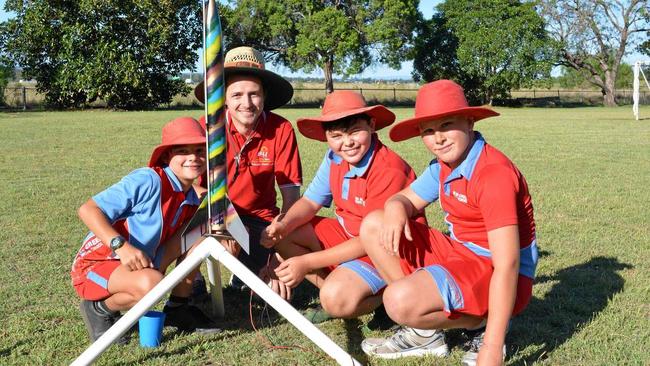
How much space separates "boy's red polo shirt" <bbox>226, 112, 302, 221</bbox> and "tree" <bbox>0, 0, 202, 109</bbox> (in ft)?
113

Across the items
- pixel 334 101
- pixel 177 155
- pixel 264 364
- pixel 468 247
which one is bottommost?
pixel 264 364

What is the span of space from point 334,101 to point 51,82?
37.6 metres

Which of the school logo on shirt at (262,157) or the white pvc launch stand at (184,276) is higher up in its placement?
the school logo on shirt at (262,157)

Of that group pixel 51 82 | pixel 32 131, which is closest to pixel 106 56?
pixel 51 82

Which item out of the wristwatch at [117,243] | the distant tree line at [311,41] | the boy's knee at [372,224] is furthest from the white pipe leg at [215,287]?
the distant tree line at [311,41]

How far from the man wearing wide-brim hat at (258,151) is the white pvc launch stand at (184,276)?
1.76m

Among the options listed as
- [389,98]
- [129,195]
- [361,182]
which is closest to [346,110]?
[361,182]

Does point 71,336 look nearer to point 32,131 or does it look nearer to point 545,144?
point 545,144

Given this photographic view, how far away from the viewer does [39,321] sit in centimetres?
427

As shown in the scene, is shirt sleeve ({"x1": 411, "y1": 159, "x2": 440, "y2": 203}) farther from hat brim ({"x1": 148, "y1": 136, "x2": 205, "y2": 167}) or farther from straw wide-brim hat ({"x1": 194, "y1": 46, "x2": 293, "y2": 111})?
straw wide-brim hat ({"x1": 194, "y1": 46, "x2": 293, "y2": 111})

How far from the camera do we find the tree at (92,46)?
3769cm

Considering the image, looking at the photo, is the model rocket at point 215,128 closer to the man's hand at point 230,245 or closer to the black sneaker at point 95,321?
the man's hand at point 230,245

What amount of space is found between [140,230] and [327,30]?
4189 centimetres

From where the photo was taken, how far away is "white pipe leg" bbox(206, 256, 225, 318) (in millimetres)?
3823
